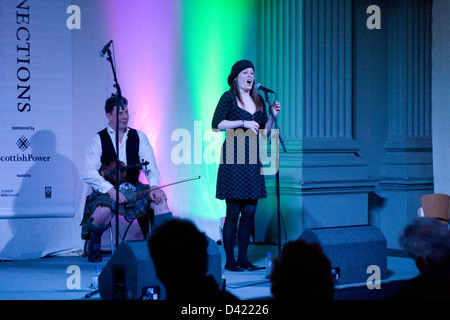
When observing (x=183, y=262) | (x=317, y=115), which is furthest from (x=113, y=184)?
(x=183, y=262)

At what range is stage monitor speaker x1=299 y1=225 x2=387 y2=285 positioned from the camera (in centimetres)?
431

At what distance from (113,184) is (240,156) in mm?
1077

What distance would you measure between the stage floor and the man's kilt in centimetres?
42

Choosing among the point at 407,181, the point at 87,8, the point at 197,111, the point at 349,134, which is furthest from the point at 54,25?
the point at 407,181

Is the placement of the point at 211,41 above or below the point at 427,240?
above

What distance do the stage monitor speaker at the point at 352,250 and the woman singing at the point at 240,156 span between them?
2.19ft

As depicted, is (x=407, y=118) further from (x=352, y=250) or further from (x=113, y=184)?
(x=113, y=184)

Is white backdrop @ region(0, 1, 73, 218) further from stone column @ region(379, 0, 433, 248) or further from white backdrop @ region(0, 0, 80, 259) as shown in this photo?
stone column @ region(379, 0, 433, 248)

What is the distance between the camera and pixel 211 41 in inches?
261

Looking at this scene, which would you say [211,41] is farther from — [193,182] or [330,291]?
→ [330,291]

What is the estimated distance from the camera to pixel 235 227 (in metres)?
4.95

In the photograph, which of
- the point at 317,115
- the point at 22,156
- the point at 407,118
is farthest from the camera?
the point at 407,118
